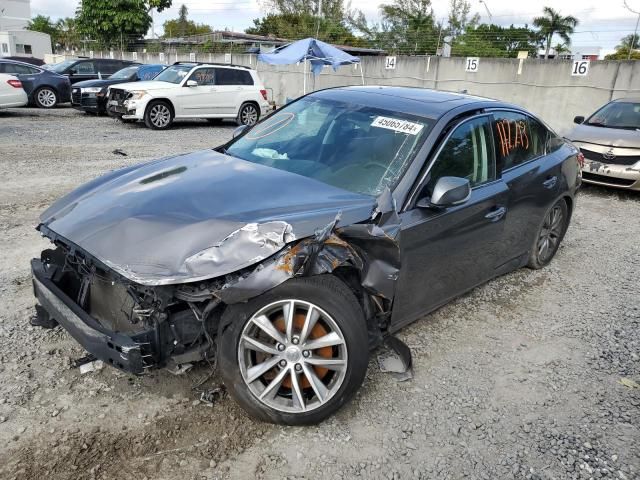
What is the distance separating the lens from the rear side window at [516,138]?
409 cm

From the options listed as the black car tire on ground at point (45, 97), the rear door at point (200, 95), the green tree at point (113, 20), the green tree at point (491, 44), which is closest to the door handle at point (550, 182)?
the rear door at point (200, 95)

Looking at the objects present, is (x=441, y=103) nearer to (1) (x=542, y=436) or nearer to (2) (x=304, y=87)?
(1) (x=542, y=436)

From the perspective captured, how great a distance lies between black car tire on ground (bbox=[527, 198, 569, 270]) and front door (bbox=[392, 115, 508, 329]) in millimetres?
938

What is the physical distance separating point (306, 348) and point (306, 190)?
0.98m

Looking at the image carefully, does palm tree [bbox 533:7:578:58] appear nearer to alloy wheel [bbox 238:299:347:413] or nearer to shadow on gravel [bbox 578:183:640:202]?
shadow on gravel [bbox 578:183:640:202]

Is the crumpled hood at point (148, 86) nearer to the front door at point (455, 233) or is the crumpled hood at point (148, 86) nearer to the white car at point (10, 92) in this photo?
the white car at point (10, 92)

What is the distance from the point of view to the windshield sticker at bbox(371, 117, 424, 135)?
3.51 metres

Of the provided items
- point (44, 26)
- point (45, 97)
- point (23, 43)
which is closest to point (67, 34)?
point (44, 26)

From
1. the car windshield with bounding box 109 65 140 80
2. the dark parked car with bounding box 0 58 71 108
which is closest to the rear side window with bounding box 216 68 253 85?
the car windshield with bounding box 109 65 140 80

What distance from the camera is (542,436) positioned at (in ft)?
9.39

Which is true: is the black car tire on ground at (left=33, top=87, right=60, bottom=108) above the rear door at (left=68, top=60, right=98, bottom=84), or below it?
below

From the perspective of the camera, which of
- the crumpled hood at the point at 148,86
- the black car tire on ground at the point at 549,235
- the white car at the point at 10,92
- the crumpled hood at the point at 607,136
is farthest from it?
the white car at the point at 10,92

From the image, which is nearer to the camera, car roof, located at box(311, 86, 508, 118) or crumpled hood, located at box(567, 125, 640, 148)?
car roof, located at box(311, 86, 508, 118)

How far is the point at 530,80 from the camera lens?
15422 millimetres
